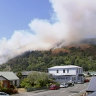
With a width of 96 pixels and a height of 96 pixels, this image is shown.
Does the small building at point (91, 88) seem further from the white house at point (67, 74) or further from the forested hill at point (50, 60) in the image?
the forested hill at point (50, 60)

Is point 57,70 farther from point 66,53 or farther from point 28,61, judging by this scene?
point 66,53

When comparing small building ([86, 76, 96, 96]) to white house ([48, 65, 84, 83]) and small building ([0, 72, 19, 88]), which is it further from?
white house ([48, 65, 84, 83])

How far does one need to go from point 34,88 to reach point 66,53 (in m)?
95.5

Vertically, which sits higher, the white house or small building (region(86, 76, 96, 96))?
the white house

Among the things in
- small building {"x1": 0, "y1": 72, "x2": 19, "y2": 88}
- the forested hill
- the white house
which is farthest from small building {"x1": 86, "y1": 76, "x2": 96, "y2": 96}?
the forested hill

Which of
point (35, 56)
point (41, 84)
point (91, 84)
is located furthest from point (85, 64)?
point (91, 84)

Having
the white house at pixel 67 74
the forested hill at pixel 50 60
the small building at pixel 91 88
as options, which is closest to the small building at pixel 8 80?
the white house at pixel 67 74

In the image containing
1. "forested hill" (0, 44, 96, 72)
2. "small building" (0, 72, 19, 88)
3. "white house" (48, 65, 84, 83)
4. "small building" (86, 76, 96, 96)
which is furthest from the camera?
"forested hill" (0, 44, 96, 72)

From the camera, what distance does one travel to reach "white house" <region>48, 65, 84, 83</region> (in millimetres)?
105750

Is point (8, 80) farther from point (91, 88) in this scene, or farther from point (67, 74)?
point (67, 74)

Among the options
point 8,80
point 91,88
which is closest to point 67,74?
point 8,80

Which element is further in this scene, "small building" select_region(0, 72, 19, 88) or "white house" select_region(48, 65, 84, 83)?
"white house" select_region(48, 65, 84, 83)

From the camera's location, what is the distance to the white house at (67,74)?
10575 cm

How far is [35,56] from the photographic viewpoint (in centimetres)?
15338
